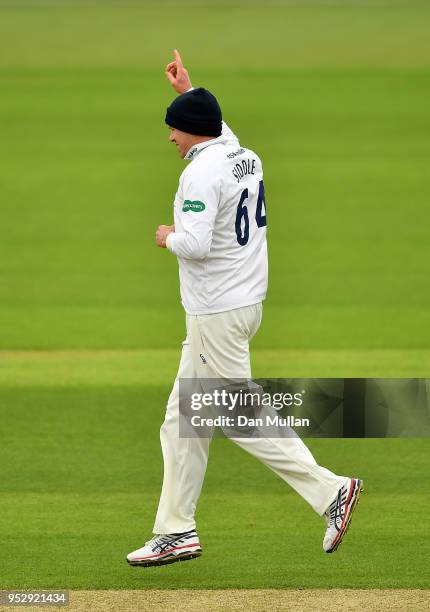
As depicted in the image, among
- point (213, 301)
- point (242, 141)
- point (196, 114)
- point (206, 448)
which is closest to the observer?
point (213, 301)

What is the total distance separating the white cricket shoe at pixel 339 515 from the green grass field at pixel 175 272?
0.22 meters

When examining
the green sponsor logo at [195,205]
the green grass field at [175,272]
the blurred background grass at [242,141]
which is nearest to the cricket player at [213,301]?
the green sponsor logo at [195,205]

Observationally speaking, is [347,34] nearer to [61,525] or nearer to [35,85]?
[35,85]

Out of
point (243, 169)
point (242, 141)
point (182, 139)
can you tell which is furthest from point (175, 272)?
point (243, 169)

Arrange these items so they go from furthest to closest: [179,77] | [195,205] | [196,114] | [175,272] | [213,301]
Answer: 1. [175,272]
2. [179,77]
3. [196,114]
4. [213,301]
5. [195,205]

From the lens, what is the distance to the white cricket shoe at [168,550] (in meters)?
6.48

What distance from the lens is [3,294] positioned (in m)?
15.6

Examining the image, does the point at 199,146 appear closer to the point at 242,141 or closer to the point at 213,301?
the point at 213,301

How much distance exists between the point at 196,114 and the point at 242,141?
1829 cm

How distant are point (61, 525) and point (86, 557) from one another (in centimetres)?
58

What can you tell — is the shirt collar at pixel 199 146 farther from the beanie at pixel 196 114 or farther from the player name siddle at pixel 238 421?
the player name siddle at pixel 238 421

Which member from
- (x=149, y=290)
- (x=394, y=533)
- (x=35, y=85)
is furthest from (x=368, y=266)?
(x=35, y=85)

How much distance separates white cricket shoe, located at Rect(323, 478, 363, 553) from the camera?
20.7 ft

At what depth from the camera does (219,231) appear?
21.1 feet
